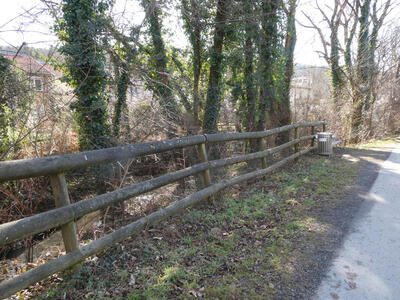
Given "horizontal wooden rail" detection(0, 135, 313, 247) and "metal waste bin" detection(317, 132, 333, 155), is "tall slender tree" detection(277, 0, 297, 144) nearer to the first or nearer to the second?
"metal waste bin" detection(317, 132, 333, 155)

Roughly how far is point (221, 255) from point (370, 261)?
176 cm

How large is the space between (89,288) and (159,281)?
0.71 metres

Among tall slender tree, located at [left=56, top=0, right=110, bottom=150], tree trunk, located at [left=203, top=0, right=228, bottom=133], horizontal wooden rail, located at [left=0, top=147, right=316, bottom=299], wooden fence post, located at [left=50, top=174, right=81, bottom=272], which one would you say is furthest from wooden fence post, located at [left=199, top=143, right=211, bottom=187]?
tree trunk, located at [left=203, top=0, right=228, bottom=133]

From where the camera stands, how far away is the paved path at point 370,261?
2543 millimetres

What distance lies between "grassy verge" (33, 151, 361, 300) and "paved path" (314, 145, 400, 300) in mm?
273

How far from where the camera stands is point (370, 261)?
9.88 feet

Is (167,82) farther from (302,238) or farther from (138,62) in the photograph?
(302,238)

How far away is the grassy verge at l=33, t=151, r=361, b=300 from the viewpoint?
103 inches

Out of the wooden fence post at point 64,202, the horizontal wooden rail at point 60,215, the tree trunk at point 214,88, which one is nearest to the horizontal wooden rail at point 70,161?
the wooden fence post at point 64,202

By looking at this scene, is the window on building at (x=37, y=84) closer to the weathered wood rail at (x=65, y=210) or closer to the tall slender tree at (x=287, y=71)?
the weathered wood rail at (x=65, y=210)

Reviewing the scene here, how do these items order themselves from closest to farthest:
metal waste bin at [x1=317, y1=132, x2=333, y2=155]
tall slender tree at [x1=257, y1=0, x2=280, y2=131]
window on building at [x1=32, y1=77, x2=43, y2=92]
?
window on building at [x1=32, y1=77, x2=43, y2=92] → tall slender tree at [x1=257, y1=0, x2=280, y2=131] → metal waste bin at [x1=317, y1=132, x2=333, y2=155]

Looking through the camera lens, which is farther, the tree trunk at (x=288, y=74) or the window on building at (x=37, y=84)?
the tree trunk at (x=288, y=74)

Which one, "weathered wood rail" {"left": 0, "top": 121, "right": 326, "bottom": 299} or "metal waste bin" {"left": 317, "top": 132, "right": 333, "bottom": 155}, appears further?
"metal waste bin" {"left": 317, "top": 132, "right": 333, "bottom": 155}

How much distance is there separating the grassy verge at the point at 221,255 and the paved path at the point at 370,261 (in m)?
0.27
